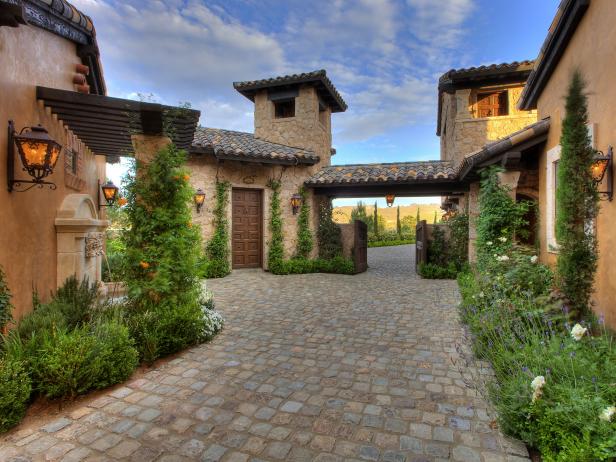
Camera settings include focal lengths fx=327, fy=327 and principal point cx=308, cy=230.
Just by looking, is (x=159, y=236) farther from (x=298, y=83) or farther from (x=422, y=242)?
(x=298, y=83)

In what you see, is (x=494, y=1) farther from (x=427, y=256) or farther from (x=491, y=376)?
(x=491, y=376)

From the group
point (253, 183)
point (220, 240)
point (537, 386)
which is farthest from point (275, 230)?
point (537, 386)

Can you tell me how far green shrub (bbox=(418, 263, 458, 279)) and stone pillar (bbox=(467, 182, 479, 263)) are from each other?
722 millimetres

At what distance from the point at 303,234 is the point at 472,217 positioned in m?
5.34

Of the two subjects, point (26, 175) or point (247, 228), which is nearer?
point (26, 175)

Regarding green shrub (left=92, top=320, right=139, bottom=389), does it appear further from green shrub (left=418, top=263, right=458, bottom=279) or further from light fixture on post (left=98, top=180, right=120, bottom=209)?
green shrub (left=418, top=263, right=458, bottom=279)

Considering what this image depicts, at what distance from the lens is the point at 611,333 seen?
3623mm

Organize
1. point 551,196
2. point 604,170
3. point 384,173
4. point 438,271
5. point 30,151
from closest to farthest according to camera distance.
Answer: point 30,151 → point 604,170 → point 551,196 → point 438,271 → point 384,173

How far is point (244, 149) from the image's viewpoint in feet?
33.9

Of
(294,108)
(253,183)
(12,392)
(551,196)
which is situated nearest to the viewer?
(12,392)

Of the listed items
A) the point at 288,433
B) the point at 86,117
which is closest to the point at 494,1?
the point at 86,117

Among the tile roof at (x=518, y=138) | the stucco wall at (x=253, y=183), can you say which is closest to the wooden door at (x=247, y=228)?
the stucco wall at (x=253, y=183)

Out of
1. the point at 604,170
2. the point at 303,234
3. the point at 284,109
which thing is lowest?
the point at 303,234

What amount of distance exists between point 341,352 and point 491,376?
5.58 feet
